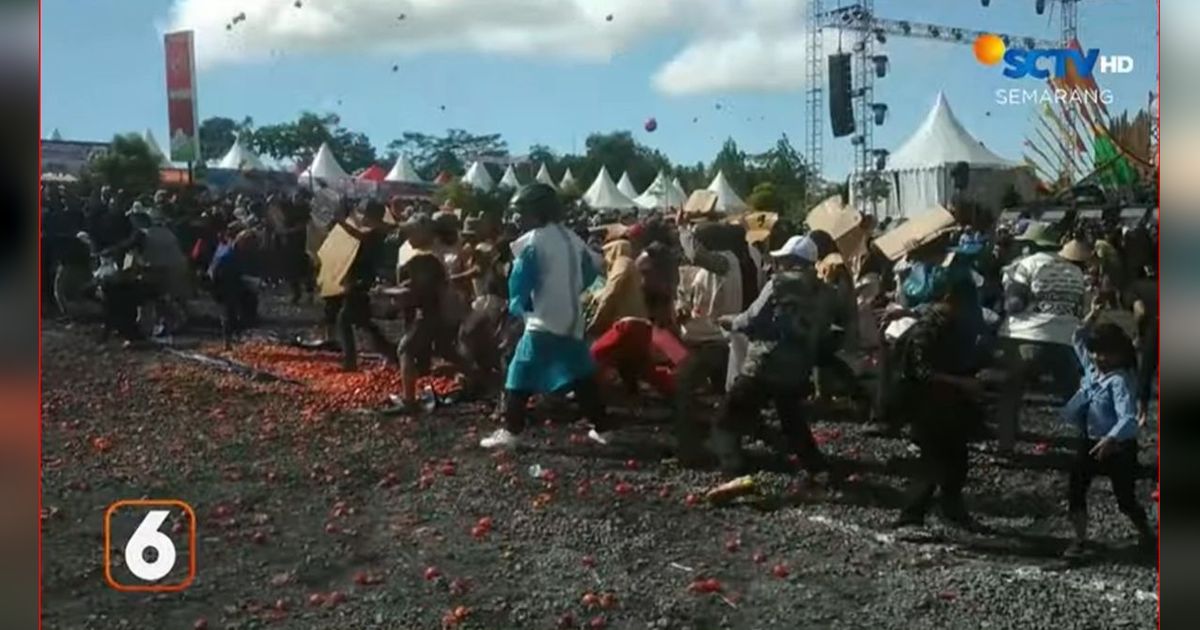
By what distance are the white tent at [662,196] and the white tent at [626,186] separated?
0.02 meters

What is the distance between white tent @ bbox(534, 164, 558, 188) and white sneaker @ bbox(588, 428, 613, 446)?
535 millimetres

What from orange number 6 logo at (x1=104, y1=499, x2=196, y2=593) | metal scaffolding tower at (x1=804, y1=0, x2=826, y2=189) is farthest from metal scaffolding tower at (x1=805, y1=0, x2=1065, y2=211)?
orange number 6 logo at (x1=104, y1=499, x2=196, y2=593)

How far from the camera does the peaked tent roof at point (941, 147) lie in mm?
3246

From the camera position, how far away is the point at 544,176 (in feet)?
10.8

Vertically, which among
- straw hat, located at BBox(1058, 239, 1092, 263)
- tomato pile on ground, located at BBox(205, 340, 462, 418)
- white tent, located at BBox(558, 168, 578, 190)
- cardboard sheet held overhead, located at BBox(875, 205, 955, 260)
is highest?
white tent, located at BBox(558, 168, 578, 190)

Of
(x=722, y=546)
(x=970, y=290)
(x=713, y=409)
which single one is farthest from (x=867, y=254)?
(x=722, y=546)

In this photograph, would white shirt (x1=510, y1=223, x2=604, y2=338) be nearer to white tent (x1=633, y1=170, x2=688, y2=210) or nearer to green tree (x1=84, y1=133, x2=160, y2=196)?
white tent (x1=633, y1=170, x2=688, y2=210)

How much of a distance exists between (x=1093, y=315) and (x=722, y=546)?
35.9 inches

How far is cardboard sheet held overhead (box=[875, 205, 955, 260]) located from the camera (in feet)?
10.7

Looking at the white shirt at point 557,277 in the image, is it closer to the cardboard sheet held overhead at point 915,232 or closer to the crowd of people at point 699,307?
the crowd of people at point 699,307

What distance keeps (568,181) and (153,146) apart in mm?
873

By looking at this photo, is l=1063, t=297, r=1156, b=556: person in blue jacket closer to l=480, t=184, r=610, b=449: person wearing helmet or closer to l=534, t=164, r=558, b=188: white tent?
l=480, t=184, r=610, b=449: person wearing helmet

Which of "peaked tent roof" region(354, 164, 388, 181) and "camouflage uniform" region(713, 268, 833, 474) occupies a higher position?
"peaked tent roof" region(354, 164, 388, 181)

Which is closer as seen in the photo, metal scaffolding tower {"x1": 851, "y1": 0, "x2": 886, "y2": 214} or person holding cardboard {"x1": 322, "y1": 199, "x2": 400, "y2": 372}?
metal scaffolding tower {"x1": 851, "y1": 0, "x2": 886, "y2": 214}
